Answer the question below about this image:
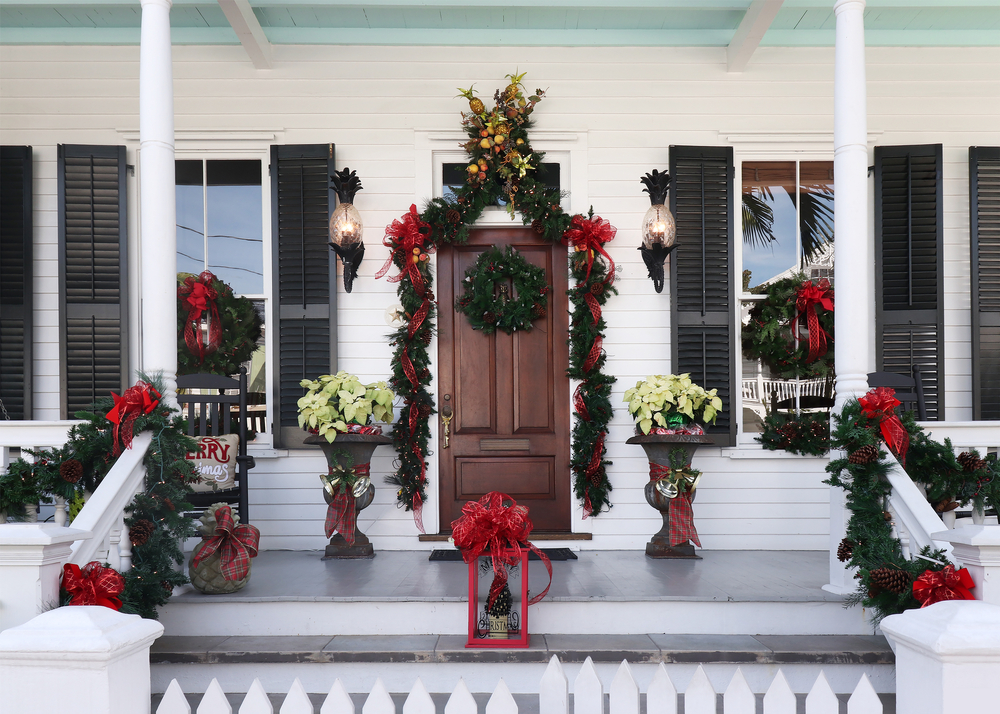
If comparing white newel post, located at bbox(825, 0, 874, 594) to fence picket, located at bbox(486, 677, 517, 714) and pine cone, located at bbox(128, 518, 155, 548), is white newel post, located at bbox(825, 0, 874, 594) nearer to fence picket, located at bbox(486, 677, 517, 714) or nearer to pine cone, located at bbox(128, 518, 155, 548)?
fence picket, located at bbox(486, 677, 517, 714)

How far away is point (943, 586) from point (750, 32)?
11.7 ft

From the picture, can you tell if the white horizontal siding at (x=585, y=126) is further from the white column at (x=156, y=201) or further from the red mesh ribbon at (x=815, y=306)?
the white column at (x=156, y=201)

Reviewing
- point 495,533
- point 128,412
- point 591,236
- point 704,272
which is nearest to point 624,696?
point 495,533

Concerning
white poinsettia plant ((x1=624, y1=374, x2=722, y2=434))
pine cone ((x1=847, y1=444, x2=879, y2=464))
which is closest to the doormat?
white poinsettia plant ((x1=624, y1=374, x2=722, y2=434))

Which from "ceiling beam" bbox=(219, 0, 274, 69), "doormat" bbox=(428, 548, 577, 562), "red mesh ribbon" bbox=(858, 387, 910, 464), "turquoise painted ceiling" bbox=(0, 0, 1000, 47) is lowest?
"doormat" bbox=(428, 548, 577, 562)

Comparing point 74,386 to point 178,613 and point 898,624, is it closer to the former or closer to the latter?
point 178,613

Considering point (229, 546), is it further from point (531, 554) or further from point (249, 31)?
point (249, 31)

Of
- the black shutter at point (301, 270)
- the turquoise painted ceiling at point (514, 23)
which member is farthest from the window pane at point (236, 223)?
the turquoise painted ceiling at point (514, 23)

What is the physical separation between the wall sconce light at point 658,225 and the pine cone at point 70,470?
3535mm

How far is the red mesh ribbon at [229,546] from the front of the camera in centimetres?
335

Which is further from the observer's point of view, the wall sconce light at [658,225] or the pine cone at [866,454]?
the wall sconce light at [658,225]

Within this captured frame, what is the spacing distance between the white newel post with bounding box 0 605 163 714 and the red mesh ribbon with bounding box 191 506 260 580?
1.88 metres

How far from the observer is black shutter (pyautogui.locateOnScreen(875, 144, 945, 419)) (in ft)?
16.0

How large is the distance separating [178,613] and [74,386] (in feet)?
7.52
